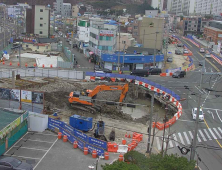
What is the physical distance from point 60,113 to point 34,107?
2.86 m

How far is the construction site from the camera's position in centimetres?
2225

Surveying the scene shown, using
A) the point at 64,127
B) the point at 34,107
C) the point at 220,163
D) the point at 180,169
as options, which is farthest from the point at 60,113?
the point at 180,169

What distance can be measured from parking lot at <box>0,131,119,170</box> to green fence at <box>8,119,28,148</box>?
0.21m

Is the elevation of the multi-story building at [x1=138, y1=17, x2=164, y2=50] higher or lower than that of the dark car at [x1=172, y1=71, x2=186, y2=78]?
higher

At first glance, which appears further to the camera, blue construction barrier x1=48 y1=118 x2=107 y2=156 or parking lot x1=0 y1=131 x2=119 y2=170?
blue construction barrier x1=48 y1=118 x2=107 y2=156

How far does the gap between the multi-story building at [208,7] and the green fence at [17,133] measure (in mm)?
121288

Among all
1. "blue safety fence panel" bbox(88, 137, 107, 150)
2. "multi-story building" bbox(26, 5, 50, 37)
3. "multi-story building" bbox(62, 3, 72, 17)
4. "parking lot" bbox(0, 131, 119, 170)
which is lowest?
"parking lot" bbox(0, 131, 119, 170)

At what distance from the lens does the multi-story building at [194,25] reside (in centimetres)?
10219

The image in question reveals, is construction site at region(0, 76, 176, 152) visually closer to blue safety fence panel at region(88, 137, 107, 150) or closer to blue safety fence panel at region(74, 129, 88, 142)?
blue safety fence panel at region(74, 129, 88, 142)

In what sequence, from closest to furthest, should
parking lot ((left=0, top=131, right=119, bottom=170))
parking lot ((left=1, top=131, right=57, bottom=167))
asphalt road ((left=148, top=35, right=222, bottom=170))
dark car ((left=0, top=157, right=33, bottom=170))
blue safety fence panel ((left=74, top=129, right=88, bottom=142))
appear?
dark car ((left=0, top=157, right=33, bottom=170)), parking lot ((left=0, top=131, right=119, bottom=170)), parking lot ((left=1, top=131, right=57, bottom=167)), asphalt road ((left=148, top=35, right=222, bottom=170)), blue safety fence panel ((left=74, top=129, right=88, bottom=142))

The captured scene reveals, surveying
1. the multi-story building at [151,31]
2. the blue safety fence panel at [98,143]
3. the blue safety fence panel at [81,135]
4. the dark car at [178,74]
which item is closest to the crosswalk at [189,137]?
the blue safety fence panel at [98,143]

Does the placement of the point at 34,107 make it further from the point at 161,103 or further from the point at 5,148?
the point at 161,103

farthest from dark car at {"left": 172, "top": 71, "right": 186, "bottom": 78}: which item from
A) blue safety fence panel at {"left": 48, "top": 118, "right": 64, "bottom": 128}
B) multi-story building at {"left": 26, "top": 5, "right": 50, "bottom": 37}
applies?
multi-story building at {"left": 26, "top": 5, "right": 50, "bottom": 37}

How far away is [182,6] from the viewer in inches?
6629
